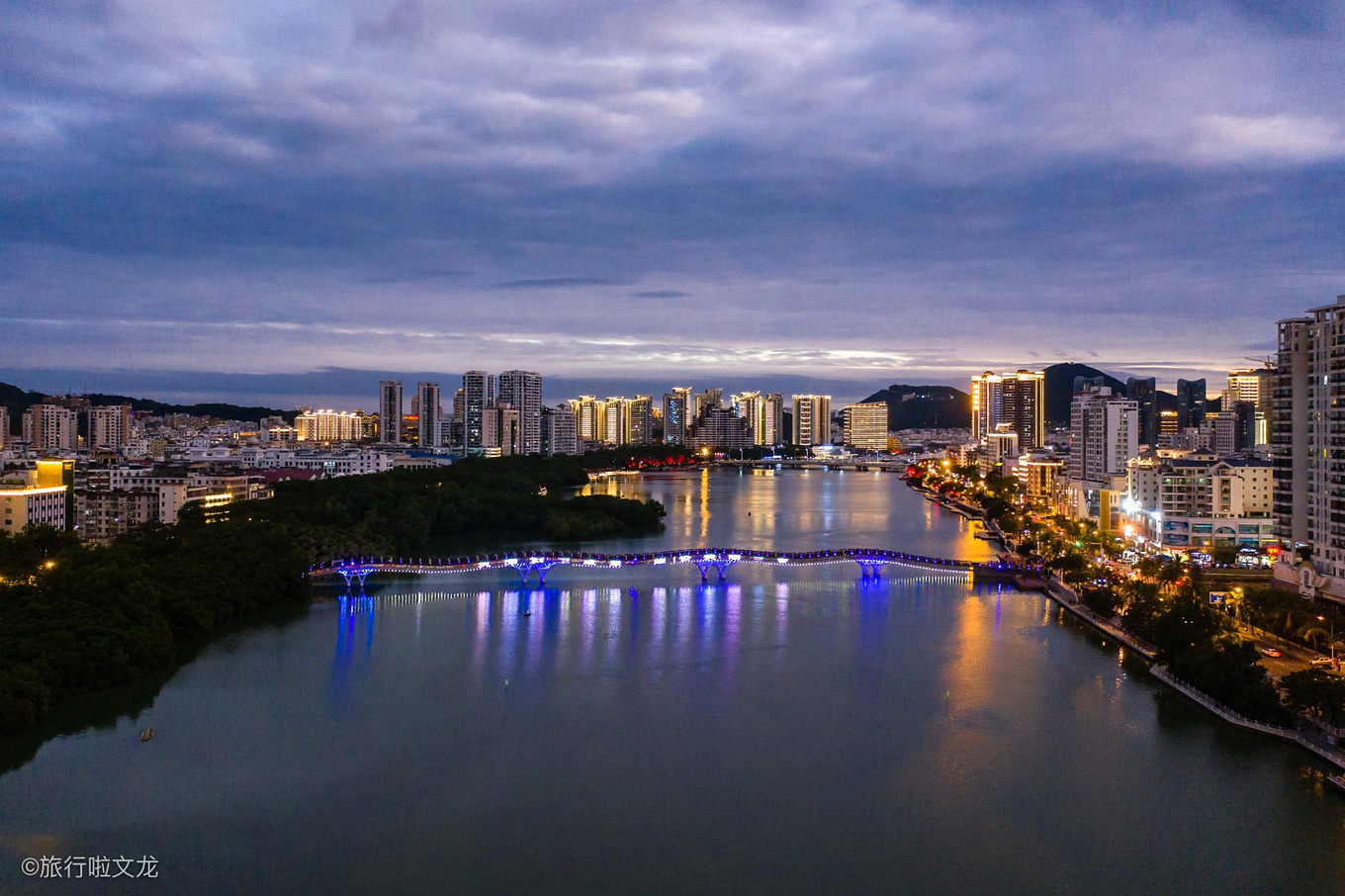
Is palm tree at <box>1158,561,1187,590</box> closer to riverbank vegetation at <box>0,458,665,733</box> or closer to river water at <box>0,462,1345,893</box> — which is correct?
river water at <box>0,462,1345,893</box>

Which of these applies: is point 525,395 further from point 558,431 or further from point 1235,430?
point 1235,430

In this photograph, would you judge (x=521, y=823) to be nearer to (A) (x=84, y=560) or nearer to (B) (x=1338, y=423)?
(A) (x=84, y=560)

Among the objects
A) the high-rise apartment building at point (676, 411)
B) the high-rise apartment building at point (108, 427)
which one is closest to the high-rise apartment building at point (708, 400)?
the high-rise apartment building at point (676, 411)

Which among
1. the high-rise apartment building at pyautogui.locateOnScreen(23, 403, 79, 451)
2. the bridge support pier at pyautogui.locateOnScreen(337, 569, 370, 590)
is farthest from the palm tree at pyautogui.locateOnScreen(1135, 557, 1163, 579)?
the high-rise apartment building at pyautogui.locateOnScreen(23, 403, 79, 451)

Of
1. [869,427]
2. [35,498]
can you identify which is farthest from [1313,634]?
[869,427]

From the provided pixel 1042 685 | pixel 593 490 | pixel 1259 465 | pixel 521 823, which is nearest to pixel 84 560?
pixel 521 823
